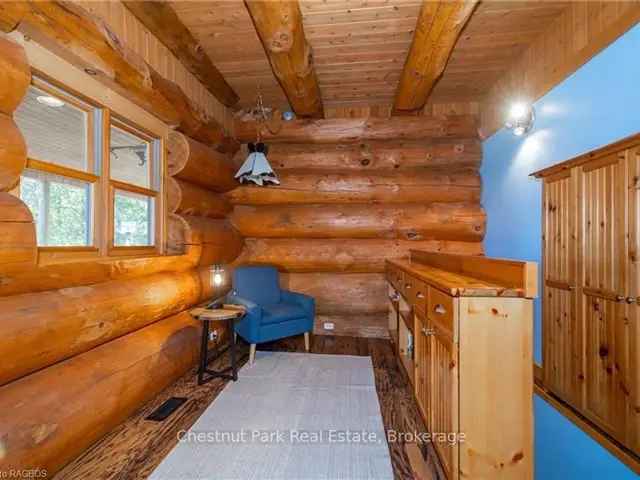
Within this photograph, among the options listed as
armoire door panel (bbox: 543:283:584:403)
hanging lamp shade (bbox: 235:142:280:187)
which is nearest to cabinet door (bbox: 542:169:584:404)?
armoire door panel (bbox: 543:283:584:403)

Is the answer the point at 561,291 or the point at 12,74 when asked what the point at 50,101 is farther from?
the point at 561,291

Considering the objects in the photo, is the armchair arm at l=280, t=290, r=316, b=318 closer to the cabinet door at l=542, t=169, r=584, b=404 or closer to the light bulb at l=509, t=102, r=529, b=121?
the cabinet door at l=542, t=169, r=584, b=404

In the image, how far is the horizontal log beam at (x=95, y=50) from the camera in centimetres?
162

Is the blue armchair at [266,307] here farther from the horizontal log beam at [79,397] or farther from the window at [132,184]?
the window at [132,184]

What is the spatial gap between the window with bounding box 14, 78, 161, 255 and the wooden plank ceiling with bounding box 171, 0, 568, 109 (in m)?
1.10

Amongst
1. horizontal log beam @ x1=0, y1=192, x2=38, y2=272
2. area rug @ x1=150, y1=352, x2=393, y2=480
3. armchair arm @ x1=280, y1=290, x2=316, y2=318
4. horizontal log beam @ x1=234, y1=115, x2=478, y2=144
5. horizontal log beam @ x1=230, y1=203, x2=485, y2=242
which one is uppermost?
horizontal log beam @ x1=234, y1=115, x2=478, y2=144

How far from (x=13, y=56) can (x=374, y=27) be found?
7.89 feet

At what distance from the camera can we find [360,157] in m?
4.13

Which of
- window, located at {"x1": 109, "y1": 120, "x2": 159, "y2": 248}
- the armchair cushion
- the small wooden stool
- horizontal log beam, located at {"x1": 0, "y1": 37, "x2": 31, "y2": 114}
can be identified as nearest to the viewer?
horizontal log beam, located at {"x1": 0, "y1": 37, "x2": 31, "y2": 114}

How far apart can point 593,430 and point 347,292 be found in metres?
2.68

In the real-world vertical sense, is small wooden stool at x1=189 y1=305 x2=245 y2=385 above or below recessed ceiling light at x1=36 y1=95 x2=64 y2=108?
below

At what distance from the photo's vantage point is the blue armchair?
3.29 m

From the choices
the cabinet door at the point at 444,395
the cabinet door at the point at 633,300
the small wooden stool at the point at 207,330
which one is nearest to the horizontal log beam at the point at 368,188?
the small wooden stool at the point at 207,330

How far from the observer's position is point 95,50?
2000 millimetres
